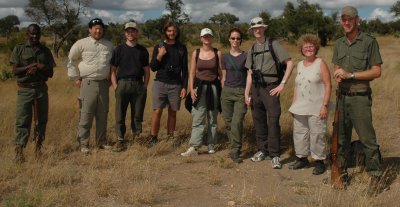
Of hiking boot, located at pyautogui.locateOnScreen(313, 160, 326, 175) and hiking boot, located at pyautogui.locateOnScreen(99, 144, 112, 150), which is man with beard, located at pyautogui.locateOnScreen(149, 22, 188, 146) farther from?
hiking boot, located at pyautogui.locateOnScreen(313, 160, 326, 175)

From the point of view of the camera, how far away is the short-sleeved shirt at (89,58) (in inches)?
249

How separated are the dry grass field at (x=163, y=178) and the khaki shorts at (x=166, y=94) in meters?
0.62

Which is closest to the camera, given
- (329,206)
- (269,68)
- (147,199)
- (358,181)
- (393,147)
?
(329,206)

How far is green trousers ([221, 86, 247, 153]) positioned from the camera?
20.0 ft

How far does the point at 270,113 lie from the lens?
589 centimetres

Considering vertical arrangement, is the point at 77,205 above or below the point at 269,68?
below

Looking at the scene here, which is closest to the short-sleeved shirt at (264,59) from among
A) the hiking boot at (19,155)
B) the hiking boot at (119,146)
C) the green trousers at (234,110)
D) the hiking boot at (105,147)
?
the green trousers at (234,110)

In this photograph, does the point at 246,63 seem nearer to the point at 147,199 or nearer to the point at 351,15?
the point at 351,15

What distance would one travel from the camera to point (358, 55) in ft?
15.4

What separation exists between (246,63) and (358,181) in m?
2.04

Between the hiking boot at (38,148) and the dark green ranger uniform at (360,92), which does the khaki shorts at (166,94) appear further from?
the dark green ranger uniform at (360,92)

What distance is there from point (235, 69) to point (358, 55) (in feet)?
5.99

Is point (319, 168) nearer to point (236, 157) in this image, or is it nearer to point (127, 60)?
point (236, 157)

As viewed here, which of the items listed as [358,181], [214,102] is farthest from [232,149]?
[358,181]
